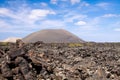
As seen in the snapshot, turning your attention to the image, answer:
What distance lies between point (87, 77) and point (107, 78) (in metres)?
2.14

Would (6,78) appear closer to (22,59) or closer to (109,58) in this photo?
(22,59)

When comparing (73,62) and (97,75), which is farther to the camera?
(73,62)

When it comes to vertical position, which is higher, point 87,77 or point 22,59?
point 22,59

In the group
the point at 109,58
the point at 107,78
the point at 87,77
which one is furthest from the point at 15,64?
the point at 109,58

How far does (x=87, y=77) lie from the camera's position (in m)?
29.2

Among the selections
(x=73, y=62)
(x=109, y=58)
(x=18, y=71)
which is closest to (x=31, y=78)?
(x=18, y=71)

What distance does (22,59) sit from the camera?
30094 millimetres

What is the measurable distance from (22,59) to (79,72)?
258 inches

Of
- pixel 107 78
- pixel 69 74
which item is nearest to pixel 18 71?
pixel 69 74

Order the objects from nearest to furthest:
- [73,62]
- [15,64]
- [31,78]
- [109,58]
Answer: [31,78] < [15,64] < [73,62] < [109,58]

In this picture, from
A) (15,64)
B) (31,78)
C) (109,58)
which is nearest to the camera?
(31,78)

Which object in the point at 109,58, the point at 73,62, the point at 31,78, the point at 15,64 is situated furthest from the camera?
the point at 109,58

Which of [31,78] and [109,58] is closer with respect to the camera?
[31,78]

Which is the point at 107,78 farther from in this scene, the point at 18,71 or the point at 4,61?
the point at 4,61
